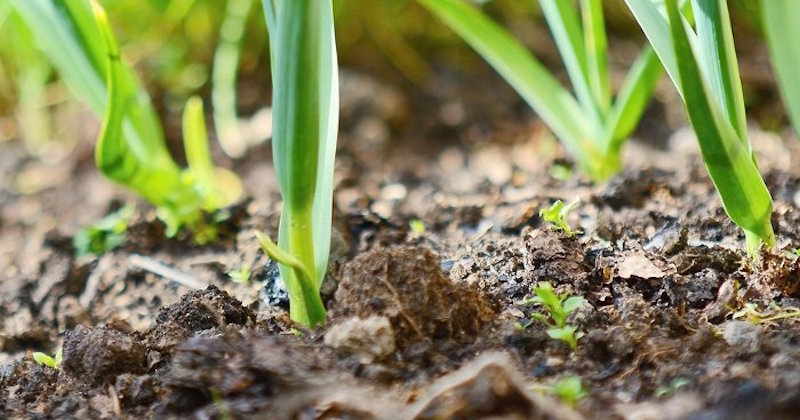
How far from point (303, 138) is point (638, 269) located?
44 cm

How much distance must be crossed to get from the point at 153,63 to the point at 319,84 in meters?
1.68

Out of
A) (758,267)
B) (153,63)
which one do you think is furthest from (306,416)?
(153,63)

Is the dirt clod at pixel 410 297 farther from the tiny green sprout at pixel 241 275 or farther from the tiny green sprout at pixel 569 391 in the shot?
the tiny green sprout at pixel 241 275

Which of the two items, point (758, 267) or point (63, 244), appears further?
point (63, 244)

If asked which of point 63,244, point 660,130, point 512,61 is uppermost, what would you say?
point 512,61

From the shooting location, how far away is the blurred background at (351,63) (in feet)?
7.75

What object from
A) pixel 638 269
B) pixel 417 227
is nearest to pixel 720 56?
pixel 638 269

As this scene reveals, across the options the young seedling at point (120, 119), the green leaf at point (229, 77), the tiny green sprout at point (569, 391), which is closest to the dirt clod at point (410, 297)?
the tiny green sprout at point (569, 391)

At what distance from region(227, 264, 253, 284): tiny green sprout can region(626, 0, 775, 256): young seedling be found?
2.20 ft

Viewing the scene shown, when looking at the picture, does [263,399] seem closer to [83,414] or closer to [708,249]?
[83,414]

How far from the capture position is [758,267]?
1.03m

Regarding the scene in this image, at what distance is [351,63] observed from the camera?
254 centimetres

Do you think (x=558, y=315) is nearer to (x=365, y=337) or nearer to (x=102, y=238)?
(x=365, y=337)

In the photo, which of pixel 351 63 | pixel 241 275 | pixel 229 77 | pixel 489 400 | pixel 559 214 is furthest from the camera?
pixel 351 63
